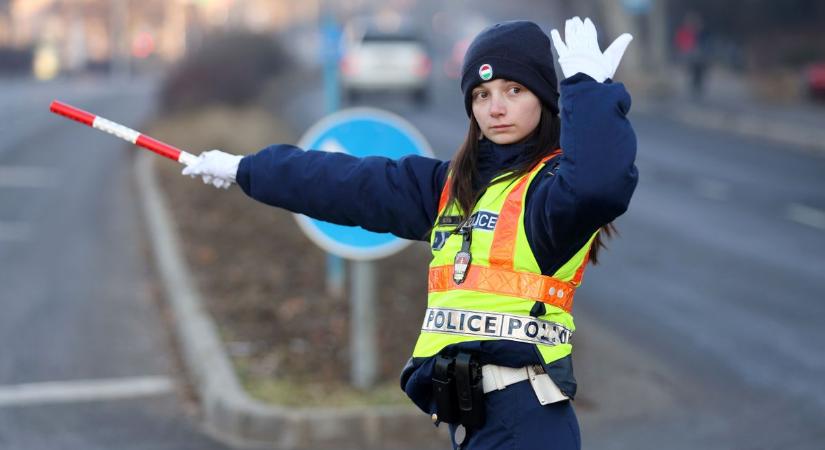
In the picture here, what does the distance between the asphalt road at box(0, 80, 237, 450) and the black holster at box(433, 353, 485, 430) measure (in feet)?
11.7

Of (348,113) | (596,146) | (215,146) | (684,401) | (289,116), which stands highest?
(596,146)

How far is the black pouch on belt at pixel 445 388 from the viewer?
2998mm

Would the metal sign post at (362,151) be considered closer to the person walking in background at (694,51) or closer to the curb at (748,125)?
the curb at (748,125)

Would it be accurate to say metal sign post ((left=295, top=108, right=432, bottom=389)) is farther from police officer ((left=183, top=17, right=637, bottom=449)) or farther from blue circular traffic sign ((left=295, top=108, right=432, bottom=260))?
police officer ((left=183, top=17, right=637, bottom=449))

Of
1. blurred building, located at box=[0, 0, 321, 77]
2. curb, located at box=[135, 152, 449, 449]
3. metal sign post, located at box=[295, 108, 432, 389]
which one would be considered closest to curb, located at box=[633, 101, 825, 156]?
metal sign post, located at box=[295, 108, 432, 389]

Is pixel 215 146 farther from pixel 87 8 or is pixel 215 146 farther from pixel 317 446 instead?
pixel 87 8

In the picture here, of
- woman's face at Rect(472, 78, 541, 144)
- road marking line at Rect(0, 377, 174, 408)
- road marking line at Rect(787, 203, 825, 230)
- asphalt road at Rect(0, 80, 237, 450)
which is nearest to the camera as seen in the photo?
woman's face at Rect(472, 78, 541, 144)

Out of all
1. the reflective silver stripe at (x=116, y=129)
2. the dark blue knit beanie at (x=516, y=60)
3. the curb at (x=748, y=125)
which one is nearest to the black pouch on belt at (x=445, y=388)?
the dark blue knit beanie at (x=516, y=60)

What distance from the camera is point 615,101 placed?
273 centimetres

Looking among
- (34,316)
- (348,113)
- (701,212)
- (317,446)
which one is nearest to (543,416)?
(317,446)

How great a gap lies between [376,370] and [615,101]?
14.8 feet

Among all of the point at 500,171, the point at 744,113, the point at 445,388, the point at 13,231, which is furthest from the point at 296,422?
the point at 744,113

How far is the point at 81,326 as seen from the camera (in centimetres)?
934

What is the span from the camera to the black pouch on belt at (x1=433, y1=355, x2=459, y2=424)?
9.84 ft
